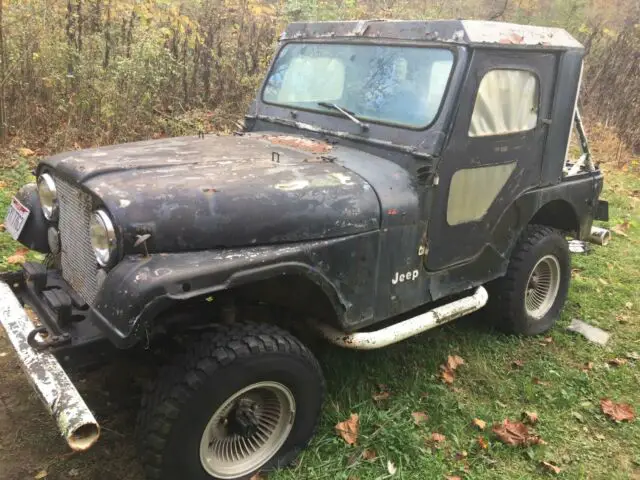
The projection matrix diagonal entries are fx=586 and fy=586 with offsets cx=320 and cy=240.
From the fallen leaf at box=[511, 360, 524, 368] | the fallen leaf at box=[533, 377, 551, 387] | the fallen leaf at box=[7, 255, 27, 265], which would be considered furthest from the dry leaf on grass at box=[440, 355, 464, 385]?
the fallen leaf at box=[7, 255, 27, 265]

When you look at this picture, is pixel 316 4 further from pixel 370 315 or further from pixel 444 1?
pixel 370 315

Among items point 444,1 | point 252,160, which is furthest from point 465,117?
point 444,1

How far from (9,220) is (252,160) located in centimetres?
147

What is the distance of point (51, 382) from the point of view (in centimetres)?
229

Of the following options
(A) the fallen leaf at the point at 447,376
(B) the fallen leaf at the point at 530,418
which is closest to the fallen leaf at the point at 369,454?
(A) the fallen leaf at the point at 447,376

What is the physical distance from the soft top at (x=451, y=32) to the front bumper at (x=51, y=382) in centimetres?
251

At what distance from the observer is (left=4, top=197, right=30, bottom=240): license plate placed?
10.4 feet

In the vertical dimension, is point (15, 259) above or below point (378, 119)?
below

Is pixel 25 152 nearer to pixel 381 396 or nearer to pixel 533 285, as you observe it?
pixel 381 396

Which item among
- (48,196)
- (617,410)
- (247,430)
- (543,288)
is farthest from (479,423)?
(48,196)

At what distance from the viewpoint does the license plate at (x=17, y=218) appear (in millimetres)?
3164

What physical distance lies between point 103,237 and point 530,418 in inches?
102

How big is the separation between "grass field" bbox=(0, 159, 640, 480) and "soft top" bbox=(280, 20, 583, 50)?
1.99 m

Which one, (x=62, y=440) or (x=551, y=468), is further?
(x=551, y=468)
